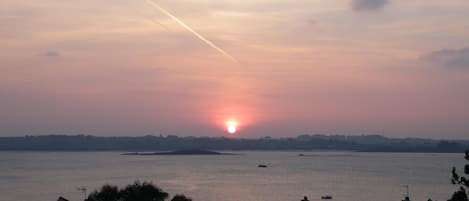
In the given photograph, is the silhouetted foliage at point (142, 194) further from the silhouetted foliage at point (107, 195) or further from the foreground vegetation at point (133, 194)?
the silhouetted foliage at point (107, 195)

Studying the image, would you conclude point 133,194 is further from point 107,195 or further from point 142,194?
point 107,195

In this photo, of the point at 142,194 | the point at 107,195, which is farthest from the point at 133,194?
the point at 107,195

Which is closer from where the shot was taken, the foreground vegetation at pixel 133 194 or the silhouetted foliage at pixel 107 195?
the foreground vegetation at pixel 133 194

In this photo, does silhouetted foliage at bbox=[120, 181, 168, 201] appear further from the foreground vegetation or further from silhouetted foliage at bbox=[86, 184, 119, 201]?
silhouetted foliage at bbox=[86, 184, 119, 201]

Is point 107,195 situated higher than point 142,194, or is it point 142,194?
point 142,194

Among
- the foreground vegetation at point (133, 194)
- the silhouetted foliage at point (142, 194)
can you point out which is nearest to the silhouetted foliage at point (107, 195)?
the foreground vegetation at point (133, 194)

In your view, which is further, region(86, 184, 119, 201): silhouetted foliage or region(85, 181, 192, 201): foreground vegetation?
region(86, 184, 119, 201): silhouetted foliage

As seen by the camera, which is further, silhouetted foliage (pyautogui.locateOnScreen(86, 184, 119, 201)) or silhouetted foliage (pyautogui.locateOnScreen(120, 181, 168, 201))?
silhouetted foliage (pyautogui.locateOnScreen(86, 184, 119, 201))

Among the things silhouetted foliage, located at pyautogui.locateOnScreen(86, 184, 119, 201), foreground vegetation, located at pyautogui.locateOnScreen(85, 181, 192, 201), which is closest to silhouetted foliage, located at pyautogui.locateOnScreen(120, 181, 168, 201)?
foreground vegetation, located at pyautogui.locateOnScreen(85, 181, 192, 201)

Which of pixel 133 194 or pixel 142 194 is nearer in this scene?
pixel 142 194

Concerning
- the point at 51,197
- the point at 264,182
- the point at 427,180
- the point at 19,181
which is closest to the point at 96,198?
the point at 51,197

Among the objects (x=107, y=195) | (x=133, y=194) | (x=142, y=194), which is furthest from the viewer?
(x=107, y=195)

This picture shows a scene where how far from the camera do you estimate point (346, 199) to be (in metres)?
88.8

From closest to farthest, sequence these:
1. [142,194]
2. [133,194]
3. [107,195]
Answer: [142,194], [133,194], [107,195]
